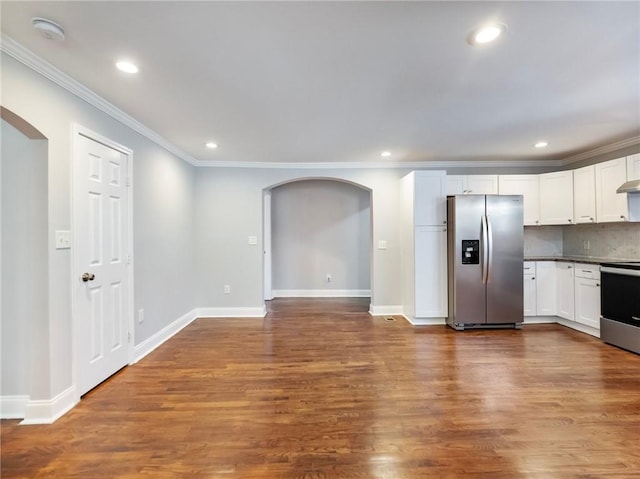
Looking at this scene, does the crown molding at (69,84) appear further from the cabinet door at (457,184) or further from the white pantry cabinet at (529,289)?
the white pantry cabinet at (529,289)

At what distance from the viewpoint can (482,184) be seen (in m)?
4.59

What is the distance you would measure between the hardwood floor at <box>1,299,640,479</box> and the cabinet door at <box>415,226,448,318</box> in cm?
78

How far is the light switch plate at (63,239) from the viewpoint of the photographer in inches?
88.1

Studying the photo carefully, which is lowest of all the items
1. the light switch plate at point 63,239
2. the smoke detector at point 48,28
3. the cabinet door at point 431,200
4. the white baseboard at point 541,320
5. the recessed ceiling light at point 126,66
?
the white baseboard at point 541,320

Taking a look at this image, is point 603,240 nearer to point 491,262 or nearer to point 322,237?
point 491,262

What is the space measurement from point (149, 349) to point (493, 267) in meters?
4.46

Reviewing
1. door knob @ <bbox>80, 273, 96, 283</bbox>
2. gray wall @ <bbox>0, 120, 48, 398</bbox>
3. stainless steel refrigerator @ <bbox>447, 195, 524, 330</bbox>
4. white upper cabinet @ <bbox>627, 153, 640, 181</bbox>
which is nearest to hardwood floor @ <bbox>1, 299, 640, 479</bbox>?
gray wall @ <bbox>0, 120, 48, 398</bbox>

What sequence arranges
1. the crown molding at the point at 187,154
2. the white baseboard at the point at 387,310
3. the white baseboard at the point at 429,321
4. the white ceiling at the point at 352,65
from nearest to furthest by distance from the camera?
the white ceiling at the point at 352,65 < the crown molding at the point at 187,154 < the white baseboard at the point at 429,321 < the white baseboard at the point at 387,310

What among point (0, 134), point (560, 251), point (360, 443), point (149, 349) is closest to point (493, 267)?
point (560, 251)

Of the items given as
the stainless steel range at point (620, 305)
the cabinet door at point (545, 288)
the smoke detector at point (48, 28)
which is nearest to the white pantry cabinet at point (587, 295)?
the stainless steel range at point (620, 305)

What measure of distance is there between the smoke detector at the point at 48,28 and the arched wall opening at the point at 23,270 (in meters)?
0.69

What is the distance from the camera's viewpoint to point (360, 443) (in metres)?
1.90

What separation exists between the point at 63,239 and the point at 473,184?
4.90 metres

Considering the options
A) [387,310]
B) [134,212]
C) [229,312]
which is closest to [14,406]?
[134,212]
